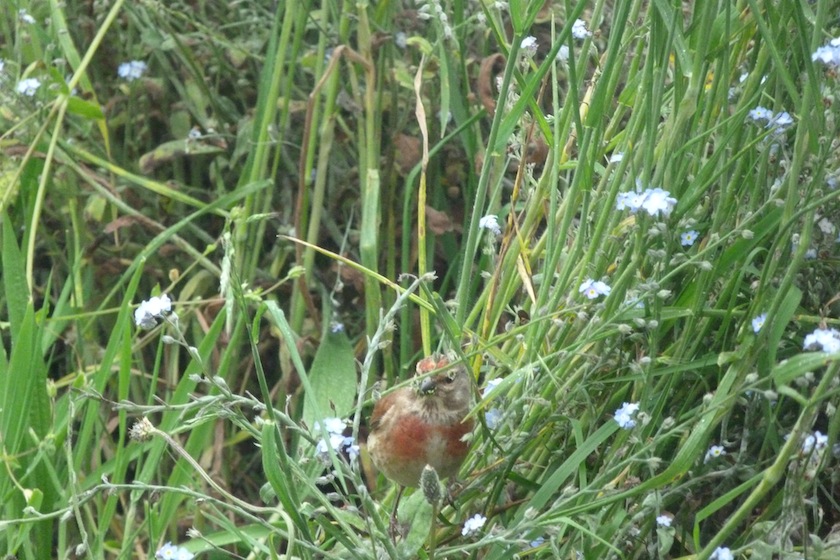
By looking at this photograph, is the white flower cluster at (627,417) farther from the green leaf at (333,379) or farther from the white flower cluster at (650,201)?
the green leaf at (333,379)

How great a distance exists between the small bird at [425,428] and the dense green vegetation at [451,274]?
0.06m

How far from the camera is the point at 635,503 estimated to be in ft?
5.83

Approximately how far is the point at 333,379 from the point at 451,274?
59 cm

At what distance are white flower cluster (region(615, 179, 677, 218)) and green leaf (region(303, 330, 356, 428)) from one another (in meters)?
0.80

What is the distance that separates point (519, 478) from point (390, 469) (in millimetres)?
335

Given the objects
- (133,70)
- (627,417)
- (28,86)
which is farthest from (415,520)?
(133,70)

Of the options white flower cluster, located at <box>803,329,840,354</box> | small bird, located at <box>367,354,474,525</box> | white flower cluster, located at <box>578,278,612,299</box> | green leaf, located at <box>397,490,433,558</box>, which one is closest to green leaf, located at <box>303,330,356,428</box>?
small bird, located at <box>367,354,474,525</box>

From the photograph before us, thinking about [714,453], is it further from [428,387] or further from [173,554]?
[173,554]

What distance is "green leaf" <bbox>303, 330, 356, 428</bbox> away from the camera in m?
2.27

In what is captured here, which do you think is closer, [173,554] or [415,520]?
[415,520]

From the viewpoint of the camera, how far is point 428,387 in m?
2.06

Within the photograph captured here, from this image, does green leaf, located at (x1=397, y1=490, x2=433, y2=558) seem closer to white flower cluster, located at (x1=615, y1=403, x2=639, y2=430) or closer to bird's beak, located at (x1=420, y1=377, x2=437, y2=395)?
bird's beak, located at (x1=420, y1=377, x2=437, y2=395)

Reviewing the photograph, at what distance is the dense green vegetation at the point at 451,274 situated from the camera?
1604 mm

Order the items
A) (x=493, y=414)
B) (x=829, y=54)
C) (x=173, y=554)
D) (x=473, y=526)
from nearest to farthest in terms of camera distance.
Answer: (x=829, y=54) < (x=473, y=526) < (x=493, y=414) < (x=173, y=554)
